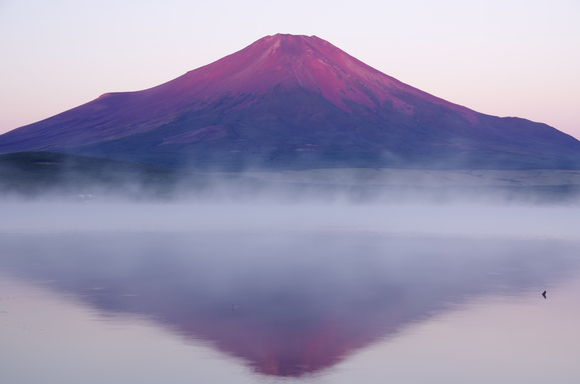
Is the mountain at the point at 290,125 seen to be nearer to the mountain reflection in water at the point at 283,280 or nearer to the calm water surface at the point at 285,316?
the mountain reflection in water at the point at 283,280

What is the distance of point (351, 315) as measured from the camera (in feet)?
51.3

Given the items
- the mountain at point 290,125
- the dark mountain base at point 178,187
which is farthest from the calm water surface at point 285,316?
the mountain at point 290,125

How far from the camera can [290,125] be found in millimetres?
164750

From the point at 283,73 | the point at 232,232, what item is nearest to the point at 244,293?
the point at 232,232

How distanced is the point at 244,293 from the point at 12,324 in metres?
5.91

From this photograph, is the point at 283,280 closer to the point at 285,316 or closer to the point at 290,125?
the point at 285,316

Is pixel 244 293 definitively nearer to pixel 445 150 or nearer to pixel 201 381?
pixel 201 381

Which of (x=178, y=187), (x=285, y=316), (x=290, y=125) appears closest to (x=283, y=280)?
(x=285, y=316)

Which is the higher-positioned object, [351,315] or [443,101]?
[443,101]

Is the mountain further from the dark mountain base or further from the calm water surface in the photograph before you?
the calm water surface

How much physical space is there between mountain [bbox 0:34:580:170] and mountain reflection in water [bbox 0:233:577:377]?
97.6 meters

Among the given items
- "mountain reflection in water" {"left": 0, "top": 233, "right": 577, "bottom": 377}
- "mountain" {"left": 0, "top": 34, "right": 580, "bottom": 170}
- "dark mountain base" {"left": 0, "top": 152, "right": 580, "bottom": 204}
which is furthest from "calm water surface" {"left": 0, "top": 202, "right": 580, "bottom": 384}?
"mountain" {"left": 0, "top": 34, "right": 580, "bottom": 170}

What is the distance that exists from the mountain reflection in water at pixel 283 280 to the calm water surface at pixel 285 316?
6 centimetres

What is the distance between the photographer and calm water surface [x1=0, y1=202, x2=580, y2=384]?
1141 cm
